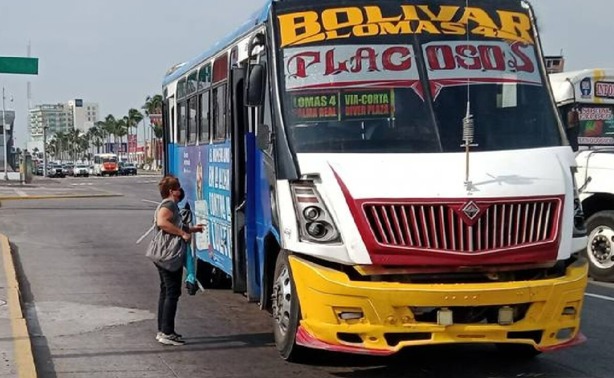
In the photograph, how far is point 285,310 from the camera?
7016mm

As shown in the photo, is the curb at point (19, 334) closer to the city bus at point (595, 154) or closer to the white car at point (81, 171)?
the city bus at point (595, 154)

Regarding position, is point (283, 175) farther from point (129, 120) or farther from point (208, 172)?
point (129, 120)

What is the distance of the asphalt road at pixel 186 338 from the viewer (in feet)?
23.9

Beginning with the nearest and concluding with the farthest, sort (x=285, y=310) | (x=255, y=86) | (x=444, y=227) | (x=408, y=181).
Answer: (x=444, y=227), (x=408, y=181), (x=285, y=310), (x=255, y=86)

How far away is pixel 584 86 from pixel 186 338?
7.74m

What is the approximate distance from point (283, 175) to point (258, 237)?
1.35 metres

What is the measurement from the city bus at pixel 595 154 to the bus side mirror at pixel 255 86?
5.07 meters

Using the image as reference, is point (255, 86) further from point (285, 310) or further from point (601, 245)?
point (601, 245)

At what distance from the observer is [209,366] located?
750cm

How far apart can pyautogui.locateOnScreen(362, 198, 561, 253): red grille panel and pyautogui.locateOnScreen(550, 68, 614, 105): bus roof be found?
7088 millimetres

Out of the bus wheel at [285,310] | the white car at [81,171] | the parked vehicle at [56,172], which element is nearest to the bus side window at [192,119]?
the bus wheel at [285,310]

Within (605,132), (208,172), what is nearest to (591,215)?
(605,132)

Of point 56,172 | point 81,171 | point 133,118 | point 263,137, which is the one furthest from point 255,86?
point 133,118

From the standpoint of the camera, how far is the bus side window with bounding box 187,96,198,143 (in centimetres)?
1138
